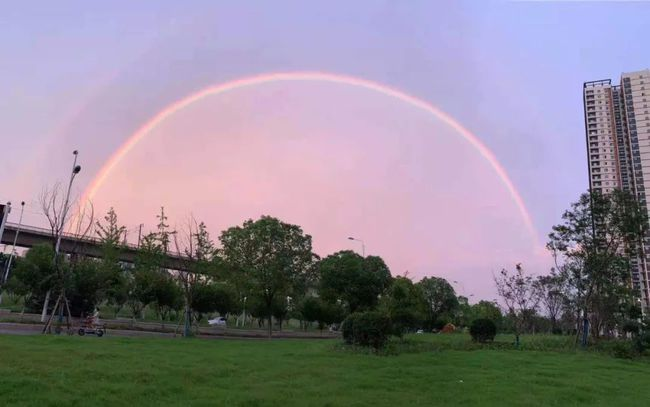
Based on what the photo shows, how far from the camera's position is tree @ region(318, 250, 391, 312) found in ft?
103

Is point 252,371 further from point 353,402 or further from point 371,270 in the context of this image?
point 371,270

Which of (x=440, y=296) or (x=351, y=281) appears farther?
(x=440, y=296)

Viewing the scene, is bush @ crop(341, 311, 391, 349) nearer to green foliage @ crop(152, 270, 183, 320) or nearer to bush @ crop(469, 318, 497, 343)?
bush @ crop(469, 318, 497, 343)

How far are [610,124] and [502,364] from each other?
35.8 meters

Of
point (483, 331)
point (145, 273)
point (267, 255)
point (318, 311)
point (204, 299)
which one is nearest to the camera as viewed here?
point (483, 331)

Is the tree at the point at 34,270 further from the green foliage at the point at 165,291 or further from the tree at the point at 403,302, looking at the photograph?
the tree at the point at 403,302

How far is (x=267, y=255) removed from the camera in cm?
3328

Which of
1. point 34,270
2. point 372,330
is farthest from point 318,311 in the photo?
point 372,330

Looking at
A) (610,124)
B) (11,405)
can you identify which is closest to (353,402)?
(11,405)

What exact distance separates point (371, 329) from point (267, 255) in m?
16.2

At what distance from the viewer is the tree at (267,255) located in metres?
32.9

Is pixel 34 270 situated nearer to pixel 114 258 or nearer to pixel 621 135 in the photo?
pixel 114 258

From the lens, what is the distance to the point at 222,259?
110 feet

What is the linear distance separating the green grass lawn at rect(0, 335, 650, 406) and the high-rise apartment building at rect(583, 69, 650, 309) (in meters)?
31.0
